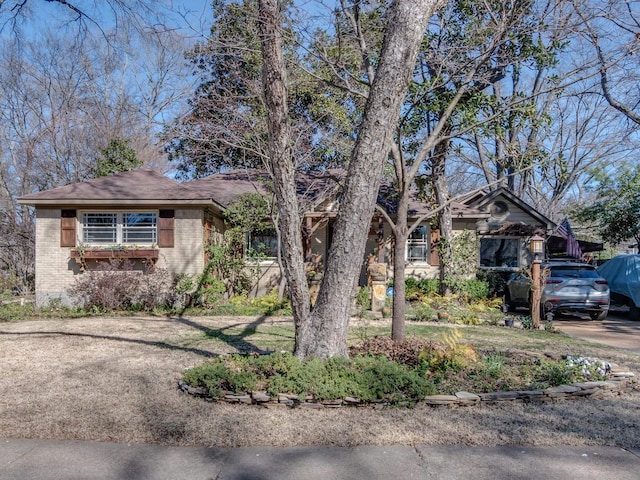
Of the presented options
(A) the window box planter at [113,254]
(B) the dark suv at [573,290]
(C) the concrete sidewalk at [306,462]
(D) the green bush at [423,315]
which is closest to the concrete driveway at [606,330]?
(B) the dark suv at [573,290]

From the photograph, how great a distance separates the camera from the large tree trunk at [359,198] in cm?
563

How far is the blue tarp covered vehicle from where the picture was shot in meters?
13.9

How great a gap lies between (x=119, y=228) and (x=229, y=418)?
1023 centimetres

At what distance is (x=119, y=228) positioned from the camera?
13.6 metres

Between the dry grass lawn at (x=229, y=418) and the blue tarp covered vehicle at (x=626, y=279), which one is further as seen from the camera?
the blue tarp covered vehicle at (x=626, y=279)

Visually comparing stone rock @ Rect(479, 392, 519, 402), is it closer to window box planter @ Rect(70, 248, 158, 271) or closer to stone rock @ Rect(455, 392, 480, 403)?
stone rock @ Rect(455, 392, 480, 403)

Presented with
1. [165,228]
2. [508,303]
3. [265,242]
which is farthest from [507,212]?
[165,228]

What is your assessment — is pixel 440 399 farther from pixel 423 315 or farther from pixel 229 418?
pixel 423 315

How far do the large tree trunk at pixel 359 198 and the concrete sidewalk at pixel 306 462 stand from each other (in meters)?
1.82

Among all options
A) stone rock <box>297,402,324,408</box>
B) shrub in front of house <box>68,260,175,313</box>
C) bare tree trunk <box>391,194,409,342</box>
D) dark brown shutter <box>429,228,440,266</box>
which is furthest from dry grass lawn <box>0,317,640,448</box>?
dark brown shutter <box>429,228,440,266</box>

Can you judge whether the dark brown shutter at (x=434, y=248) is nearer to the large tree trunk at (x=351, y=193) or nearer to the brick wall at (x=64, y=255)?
the brick wall at (x=64, y=255)

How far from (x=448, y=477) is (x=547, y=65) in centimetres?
791

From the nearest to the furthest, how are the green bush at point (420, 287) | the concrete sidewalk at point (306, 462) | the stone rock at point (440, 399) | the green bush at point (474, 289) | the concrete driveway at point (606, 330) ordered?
1. the concrete sidewalk at point (306, 462)
2. the stone rock at point (440, 399)
3. the concrete driveway at point (606, 330)
4. the green bush at point (474, 289)
5. the green bush at point (420, 287)

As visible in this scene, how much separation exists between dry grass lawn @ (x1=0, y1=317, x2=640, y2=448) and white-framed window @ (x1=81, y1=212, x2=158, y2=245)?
7.06 meters
